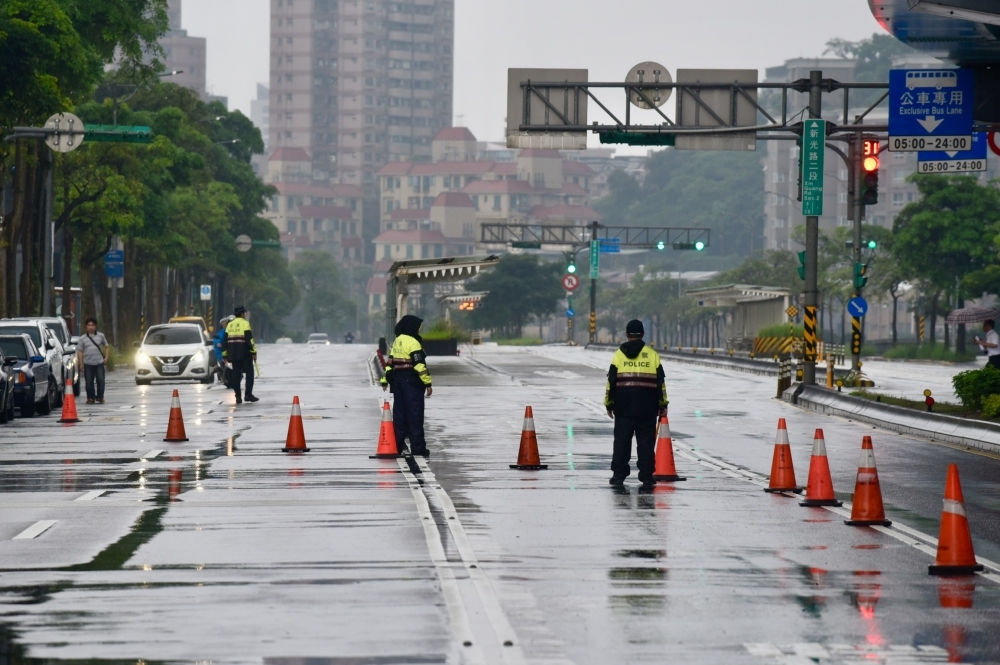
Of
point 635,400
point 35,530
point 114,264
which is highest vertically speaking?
point 114,264

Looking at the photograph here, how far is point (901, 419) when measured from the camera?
1223 inches

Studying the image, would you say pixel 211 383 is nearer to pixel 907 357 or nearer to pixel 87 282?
pixel 87 282

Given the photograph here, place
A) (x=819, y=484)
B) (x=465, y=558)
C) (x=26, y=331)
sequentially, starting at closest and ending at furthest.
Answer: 1. (x=465, y=558)
2. (x=819, y=484)
3. (x=26, y=331)

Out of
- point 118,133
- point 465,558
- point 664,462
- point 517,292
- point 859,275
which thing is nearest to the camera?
point 465,558

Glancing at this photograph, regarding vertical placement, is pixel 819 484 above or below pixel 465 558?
above

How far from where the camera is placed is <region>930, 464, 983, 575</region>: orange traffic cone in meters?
12.2

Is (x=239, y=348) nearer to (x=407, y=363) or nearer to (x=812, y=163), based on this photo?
(x=812, y=163)

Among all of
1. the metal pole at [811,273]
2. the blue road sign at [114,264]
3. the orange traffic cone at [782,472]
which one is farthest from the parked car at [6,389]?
the blue road sign at [114,264]

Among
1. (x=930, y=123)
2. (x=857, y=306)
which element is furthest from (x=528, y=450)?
(x=857, y=306)

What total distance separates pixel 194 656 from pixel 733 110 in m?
33.0

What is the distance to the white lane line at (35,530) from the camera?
46.0 feet

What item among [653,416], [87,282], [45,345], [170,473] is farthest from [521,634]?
[87,282]

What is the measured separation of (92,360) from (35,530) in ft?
73.3

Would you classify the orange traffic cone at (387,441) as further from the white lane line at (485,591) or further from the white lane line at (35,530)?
the white lane line at (35,530)
